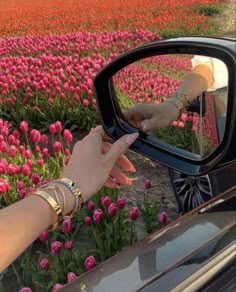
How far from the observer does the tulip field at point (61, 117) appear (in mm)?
2443

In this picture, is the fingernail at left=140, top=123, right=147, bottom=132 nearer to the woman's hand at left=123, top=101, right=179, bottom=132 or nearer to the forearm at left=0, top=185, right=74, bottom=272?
the woman's hand at left=123, top=101, right=179, bottom=132

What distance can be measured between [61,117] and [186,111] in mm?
3371

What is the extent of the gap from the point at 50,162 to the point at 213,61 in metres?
2.41

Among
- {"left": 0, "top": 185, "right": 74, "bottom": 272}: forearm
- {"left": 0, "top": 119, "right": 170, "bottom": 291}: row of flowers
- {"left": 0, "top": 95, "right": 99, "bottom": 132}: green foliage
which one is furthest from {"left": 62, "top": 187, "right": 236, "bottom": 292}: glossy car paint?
{"left": 0, "top": 95, "right": 99, "bottom": 132}: green foliage

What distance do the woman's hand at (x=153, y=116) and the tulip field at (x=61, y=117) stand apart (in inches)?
3.6

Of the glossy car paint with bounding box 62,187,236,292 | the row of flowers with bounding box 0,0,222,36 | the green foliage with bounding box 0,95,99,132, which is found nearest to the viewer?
the glossy car paint with bounding box 62,187,236,292

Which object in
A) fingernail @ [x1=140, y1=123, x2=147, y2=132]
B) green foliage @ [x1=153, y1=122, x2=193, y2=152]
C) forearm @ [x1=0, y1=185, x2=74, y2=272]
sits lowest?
green foliage @ [x1=153, y1=122, x2=193, y2=152]

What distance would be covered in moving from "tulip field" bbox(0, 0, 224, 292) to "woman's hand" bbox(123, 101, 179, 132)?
0.09 meters

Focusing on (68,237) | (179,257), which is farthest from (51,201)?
(68,237)

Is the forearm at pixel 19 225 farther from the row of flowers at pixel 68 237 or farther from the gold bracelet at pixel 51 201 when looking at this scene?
the row of flowers at pixel 68 237

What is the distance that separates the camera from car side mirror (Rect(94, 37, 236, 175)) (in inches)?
50.5

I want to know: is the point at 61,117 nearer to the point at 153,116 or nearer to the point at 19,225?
the point at 153,116

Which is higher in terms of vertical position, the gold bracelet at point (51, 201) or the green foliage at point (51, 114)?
the gold bracelet at point (51, 201)

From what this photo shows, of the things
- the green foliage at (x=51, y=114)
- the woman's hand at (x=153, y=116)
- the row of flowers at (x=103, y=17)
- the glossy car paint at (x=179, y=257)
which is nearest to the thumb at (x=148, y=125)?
the woman's hand at (x=153, y=116)
